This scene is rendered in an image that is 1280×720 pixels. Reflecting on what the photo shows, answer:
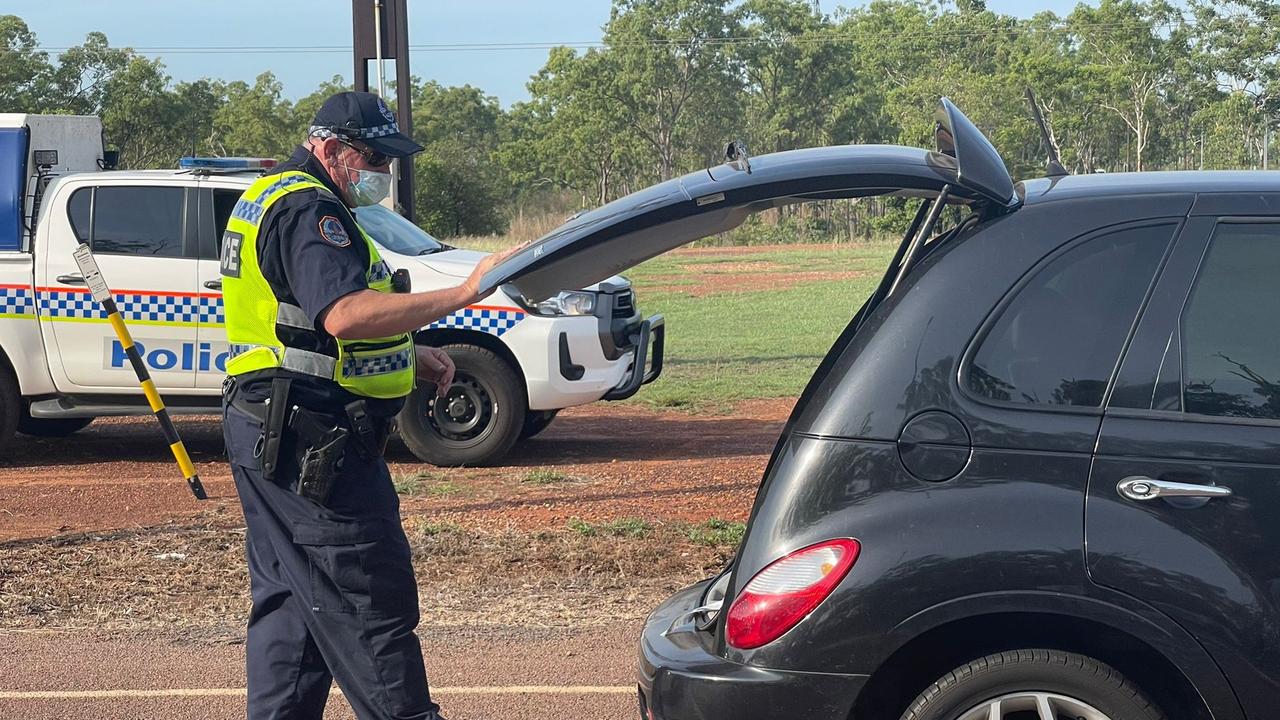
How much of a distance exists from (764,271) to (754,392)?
18.5 meters

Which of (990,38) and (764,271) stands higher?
(990,38)

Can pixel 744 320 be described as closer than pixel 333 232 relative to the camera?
No

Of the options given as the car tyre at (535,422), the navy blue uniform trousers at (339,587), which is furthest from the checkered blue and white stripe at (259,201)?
the car tyre at (535,422)

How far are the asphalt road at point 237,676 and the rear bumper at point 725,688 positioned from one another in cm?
137

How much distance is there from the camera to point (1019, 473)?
303cm

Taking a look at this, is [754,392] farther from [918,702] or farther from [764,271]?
[764,271]

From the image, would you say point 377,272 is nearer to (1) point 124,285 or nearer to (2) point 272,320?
(2) point 272,320

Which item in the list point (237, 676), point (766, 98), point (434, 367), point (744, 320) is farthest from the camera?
point (766, 98)

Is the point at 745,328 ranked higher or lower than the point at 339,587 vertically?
higher

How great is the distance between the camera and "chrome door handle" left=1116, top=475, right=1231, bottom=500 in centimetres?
296

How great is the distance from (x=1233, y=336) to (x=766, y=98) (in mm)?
57110

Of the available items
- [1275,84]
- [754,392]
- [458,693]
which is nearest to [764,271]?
[754,392]

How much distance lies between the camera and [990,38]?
61094 mm

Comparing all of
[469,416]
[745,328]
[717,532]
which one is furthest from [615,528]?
[745,328]
